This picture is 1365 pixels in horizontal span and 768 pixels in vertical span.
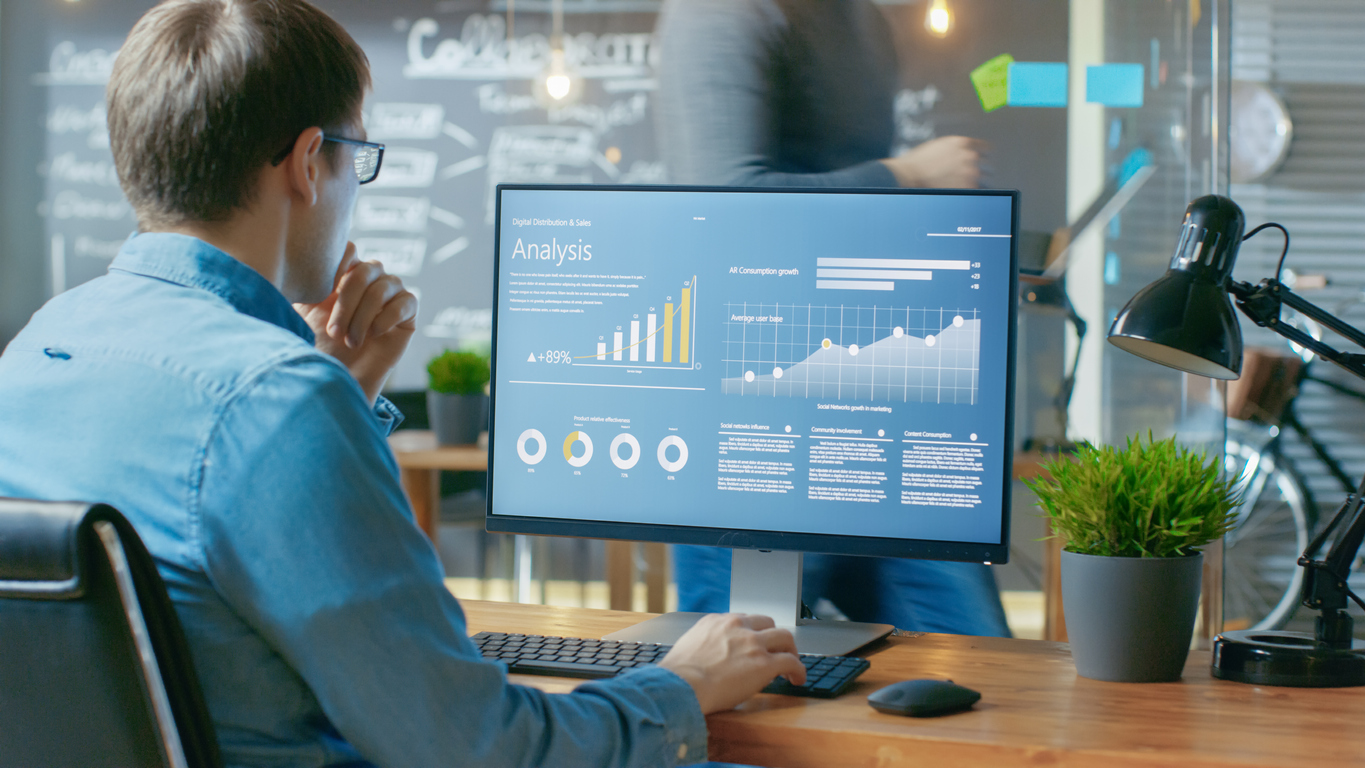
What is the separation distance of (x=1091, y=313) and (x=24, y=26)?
3569 mm

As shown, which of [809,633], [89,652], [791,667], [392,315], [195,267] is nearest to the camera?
[89,652]

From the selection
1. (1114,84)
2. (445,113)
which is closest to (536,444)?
(1114,84)

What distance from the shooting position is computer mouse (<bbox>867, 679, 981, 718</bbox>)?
0.84m

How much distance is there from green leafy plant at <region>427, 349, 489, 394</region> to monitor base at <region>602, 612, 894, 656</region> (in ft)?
5.42

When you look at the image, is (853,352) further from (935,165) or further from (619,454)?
(935,165)

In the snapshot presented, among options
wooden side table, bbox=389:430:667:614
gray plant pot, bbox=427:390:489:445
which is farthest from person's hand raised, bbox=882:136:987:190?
gray plant pot, bbox=427:390:489:445

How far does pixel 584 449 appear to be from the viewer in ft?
3.72

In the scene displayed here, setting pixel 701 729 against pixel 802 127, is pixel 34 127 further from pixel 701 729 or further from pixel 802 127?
pixel 701 729

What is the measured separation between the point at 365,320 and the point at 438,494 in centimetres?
199

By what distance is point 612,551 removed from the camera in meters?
3.18

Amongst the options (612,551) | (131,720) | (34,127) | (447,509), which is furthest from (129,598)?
(34,127)

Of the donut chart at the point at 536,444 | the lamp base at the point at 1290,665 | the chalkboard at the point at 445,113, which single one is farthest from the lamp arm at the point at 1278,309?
the chalkboard at the point at 445,113

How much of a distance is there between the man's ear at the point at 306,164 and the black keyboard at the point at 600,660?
412mm

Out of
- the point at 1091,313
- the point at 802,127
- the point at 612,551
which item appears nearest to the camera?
the point at 802,127
